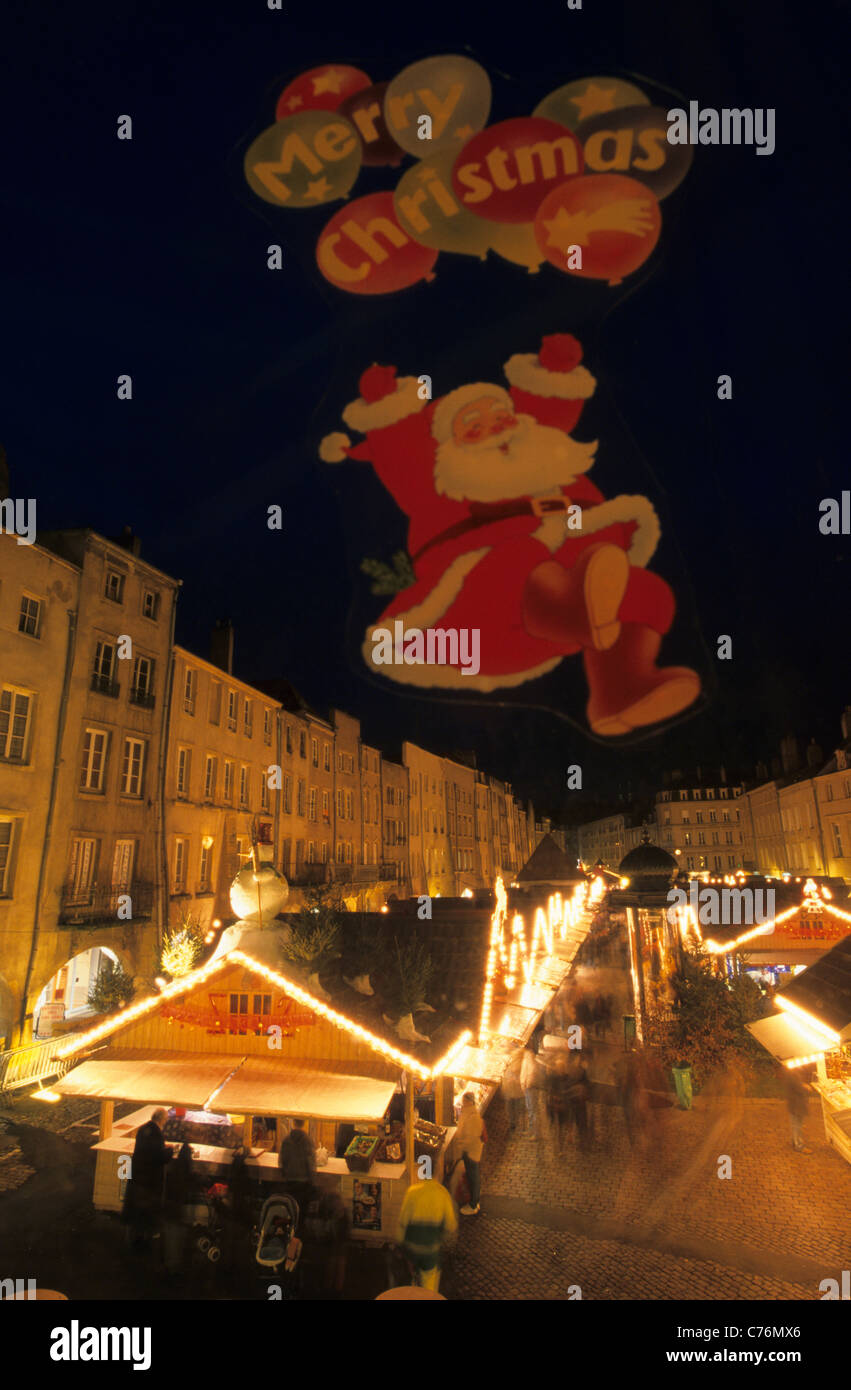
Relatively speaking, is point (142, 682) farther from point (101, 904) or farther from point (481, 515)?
point (481, 515)

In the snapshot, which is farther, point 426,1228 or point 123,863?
point 123,863

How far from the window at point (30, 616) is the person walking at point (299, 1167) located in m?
17.2

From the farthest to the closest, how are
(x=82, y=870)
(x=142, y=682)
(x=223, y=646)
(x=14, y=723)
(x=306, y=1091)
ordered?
(x=223, y=646), (x=142, y=682), (x=82, y=870), (x=14, y=723), (x=306, y=1091)

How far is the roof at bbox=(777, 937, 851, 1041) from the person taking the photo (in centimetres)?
992

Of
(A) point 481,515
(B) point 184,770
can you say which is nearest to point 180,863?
(B) point 184,770

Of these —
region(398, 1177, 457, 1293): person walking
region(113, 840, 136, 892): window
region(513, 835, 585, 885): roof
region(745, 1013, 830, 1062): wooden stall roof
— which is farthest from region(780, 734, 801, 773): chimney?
region(398, 1177, 457, 1293): person walking

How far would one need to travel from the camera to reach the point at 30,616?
20.5 m

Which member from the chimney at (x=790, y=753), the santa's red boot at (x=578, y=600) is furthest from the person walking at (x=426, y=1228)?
the chimney at (x=790, y=753)

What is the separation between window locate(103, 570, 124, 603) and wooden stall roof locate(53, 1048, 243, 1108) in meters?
17.7

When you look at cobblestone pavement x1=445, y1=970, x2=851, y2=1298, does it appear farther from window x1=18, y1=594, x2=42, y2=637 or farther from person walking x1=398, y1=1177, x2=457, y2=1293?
window x1=18, y1=594, x2=42, y2=637

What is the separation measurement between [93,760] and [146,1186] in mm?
16297

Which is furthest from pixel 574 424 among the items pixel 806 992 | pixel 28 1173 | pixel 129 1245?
pixel 28 1173

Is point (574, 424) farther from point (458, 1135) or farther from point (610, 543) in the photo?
point (458, 1135)
